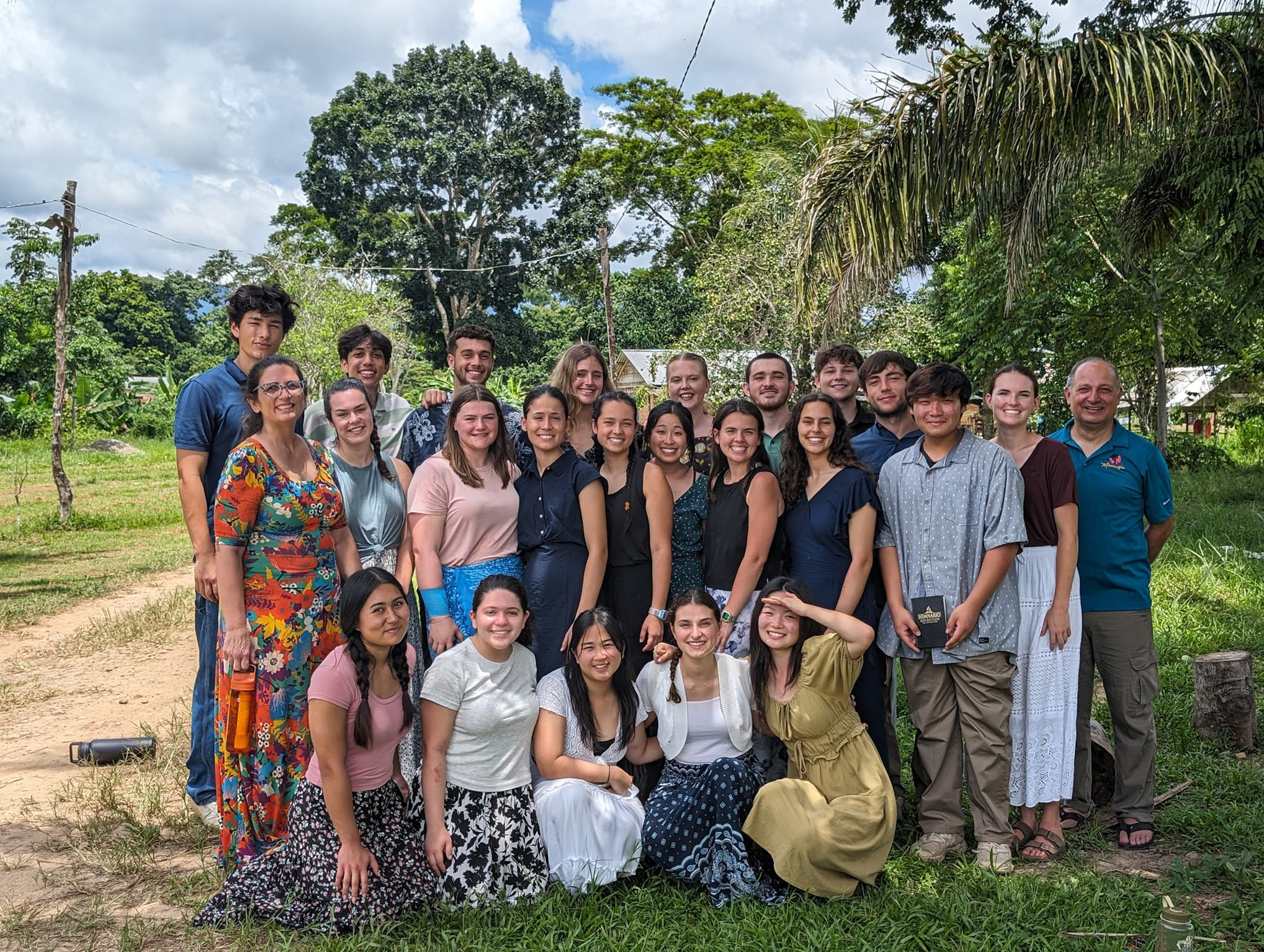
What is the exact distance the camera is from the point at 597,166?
32094 mm

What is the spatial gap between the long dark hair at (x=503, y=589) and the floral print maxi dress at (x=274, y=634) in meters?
0.65

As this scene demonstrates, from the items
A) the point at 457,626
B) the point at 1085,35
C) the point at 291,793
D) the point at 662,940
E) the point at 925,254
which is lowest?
the point at 662,940

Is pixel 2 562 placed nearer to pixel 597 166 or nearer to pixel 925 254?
pixel 925 254

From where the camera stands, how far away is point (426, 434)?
173 inches

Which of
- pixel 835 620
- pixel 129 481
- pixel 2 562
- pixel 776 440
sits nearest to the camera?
pixel 835 620

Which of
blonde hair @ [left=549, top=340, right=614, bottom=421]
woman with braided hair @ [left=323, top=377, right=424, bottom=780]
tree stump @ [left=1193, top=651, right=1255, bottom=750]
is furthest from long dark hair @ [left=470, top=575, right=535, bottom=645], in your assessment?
tree stump @ [left=1193, top=651, right=1255, bottom=750]

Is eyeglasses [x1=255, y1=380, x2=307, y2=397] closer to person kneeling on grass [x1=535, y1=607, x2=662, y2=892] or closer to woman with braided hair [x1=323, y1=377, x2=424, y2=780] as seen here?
woman with braided hair [x1=323, y1=377, x2=424, y2=780]

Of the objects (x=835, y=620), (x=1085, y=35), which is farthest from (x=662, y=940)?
(x=1085, y=35)

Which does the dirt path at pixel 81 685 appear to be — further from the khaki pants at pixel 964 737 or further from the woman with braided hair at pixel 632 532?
the khaki pants at pixel 964 737

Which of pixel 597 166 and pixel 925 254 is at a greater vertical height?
pixel 597 166

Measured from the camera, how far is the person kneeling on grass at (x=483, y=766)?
347 cm

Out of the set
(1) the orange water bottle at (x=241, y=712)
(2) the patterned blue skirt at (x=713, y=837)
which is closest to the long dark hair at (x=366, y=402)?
(1) the orange water bottle at (x=241, y=712)

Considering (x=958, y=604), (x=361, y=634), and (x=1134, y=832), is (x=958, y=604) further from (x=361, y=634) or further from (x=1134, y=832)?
(x=361, y=634)

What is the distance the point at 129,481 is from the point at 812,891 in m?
21.8
